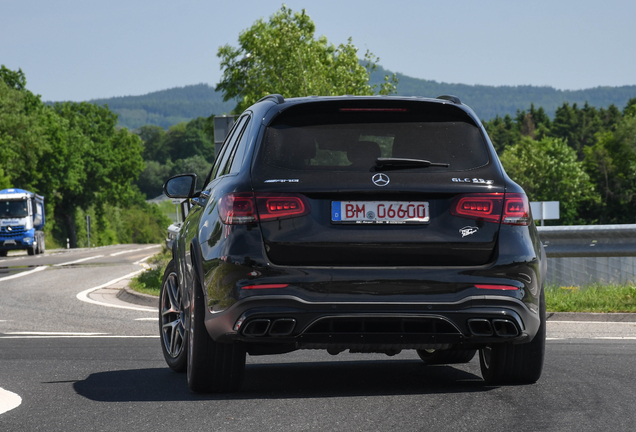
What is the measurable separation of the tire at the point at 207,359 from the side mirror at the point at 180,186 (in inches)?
57.7

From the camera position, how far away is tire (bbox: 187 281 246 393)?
5477 mm

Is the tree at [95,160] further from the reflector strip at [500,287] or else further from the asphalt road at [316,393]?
the reflector strip at [500,287]

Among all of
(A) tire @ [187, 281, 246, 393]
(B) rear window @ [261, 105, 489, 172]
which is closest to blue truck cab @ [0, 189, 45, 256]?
(A) tire @ [187, 281, 246, 393]

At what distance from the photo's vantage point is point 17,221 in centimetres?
4356

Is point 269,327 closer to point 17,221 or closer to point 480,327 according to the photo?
point 480,327

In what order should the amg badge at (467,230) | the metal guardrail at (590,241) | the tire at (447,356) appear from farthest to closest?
the metal guardrail at (590,241)
the tire at (447,356)
the amg badge at (467,230)

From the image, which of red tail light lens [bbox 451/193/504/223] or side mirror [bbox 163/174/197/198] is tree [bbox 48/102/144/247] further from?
red tail light lens [bbox 451/193/504/223]

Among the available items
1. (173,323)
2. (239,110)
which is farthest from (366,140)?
(239,110)

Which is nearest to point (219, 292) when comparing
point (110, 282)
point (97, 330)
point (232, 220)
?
point (232, 220)

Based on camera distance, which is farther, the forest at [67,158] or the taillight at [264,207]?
the forest at [67,158]

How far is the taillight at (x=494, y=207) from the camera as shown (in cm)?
524

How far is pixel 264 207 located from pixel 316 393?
1256 mm

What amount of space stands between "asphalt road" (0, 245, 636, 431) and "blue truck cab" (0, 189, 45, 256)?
35726 millimetres

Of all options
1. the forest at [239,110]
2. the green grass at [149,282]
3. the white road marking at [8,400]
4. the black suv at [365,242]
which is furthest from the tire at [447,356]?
the forest at [239,110]
